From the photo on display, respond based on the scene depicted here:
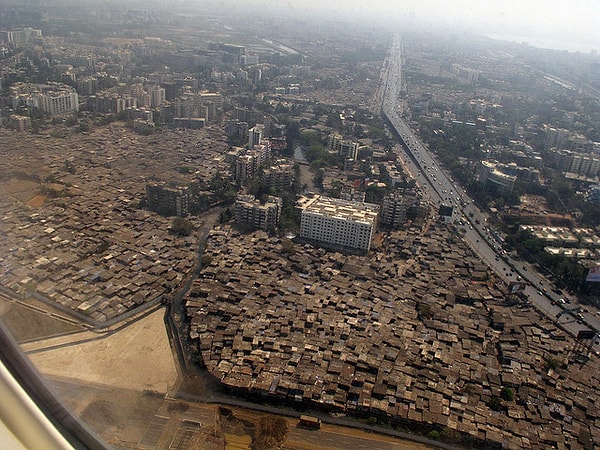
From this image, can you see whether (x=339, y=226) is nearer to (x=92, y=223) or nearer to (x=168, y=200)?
(x=168, y=200)

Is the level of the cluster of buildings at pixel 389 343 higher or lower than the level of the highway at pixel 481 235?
higher

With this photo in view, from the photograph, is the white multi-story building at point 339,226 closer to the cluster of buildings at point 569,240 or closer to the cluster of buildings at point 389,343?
the cluster of buildings at point 389,343

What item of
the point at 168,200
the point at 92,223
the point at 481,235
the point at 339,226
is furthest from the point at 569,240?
the point at 92,223

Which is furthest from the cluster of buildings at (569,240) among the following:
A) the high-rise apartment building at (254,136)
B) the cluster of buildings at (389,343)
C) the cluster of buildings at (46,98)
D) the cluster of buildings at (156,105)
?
the cluster of buildings at (46,98)

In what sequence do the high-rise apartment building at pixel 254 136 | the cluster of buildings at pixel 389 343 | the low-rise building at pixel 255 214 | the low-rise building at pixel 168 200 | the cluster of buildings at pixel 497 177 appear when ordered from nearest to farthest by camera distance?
the cluster of buildings at pixel 389 343
the low-rise building at pixel 255 214
the low-rise building at pixel 168 200
the cluster of buildings at pixel 497 177
the high-rise apartment building at pixel 254 136

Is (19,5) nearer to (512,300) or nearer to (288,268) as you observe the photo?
(288,268)

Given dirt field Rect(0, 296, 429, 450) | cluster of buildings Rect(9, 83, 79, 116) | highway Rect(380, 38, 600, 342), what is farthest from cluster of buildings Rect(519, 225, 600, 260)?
A: cluster of buildings Rect(9, 83, 79, 116)

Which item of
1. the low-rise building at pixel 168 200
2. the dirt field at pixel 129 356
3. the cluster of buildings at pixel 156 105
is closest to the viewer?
the dirt field at pixel 129 356
